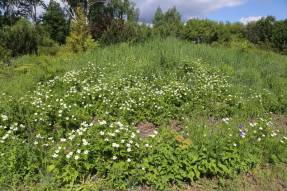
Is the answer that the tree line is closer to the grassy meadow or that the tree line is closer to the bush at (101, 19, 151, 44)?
the bush at (101, 19, 151, 44)

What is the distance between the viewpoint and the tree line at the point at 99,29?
13841 mm

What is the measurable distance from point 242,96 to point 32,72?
5.59 meters

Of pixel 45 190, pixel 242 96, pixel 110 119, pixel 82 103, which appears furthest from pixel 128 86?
pixel 45 190

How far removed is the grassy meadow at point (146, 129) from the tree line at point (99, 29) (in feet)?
17.3

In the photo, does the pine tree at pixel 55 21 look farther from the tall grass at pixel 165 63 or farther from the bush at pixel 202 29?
the tall grass at pixel 165 63

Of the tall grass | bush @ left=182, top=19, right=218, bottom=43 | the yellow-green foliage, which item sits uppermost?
bush @ left=182, top=19, right=218, bottom=43

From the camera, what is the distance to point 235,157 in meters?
4.27

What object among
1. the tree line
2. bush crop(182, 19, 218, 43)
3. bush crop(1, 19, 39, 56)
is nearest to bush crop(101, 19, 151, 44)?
the tree line

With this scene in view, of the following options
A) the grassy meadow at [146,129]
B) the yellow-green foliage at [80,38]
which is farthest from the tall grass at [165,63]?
the yellow-green foliage at [80,38]

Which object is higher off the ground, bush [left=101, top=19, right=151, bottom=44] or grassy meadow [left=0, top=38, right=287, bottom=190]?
bush [left=101, top=19, right=151, bottom=44]

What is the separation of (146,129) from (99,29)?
38.7ft

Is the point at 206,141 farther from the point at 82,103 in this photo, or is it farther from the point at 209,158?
the point at 82,103

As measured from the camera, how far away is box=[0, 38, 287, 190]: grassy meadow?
3.89 meters

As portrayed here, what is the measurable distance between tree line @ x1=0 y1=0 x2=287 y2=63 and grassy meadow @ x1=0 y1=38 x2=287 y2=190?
17.3ft
